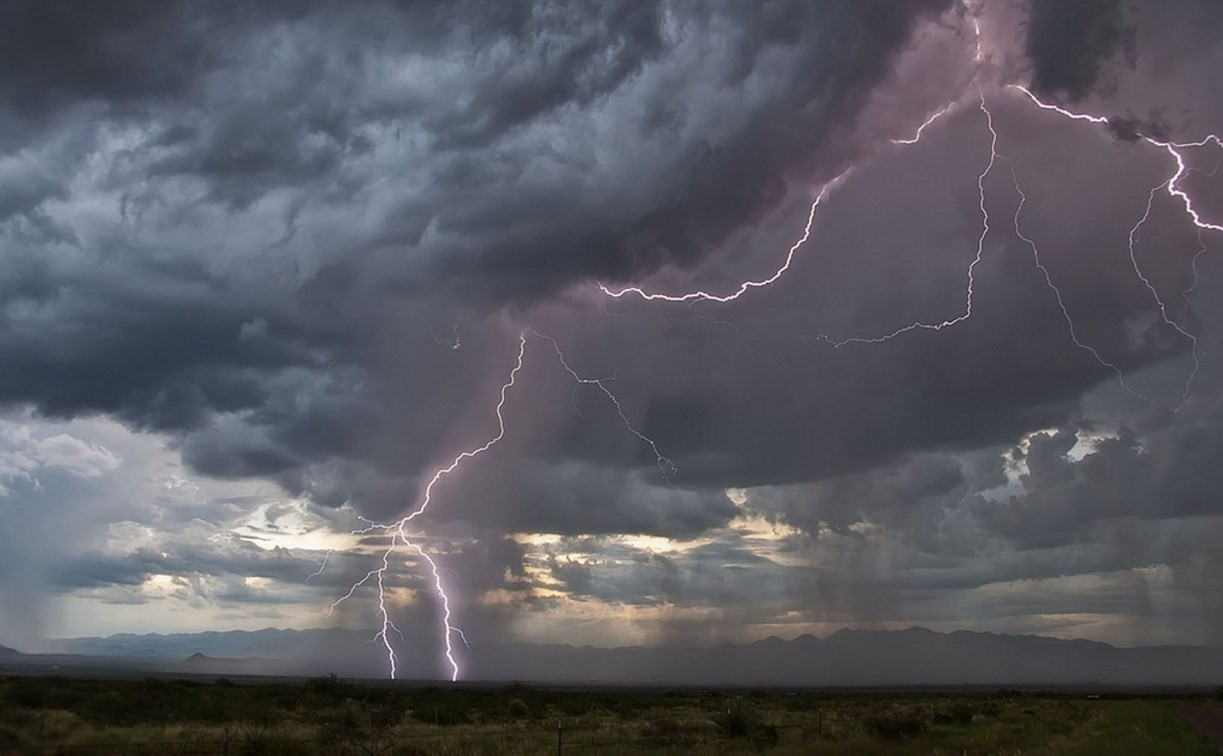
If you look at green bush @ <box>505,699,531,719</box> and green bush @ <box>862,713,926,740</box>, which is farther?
green bush @ <box>505,699,531,719</box>

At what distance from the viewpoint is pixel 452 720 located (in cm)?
4184

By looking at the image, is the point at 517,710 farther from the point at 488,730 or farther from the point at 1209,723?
the point at 1209,723

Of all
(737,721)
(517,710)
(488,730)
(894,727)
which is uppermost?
(737,721)

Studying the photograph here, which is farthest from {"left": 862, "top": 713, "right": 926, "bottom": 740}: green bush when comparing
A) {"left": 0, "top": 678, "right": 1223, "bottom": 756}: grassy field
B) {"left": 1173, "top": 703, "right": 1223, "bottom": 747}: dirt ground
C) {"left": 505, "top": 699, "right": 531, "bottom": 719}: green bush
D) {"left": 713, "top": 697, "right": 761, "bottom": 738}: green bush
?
{"left": 505, "top": 699, "right": 531, "bottom": 719}: green bush

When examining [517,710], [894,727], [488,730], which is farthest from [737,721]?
[517,710]

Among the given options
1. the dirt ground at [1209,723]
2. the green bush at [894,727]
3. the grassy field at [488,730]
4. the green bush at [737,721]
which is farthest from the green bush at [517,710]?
the dirt ground at [1209,723]

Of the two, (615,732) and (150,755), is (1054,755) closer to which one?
(615,732)

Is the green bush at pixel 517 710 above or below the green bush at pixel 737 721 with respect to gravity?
below

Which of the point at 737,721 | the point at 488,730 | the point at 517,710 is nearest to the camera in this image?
the point at 737,721

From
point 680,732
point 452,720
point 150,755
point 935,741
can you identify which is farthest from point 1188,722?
point 150,755

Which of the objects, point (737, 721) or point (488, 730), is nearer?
point (737, 721)

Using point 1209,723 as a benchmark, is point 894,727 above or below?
above

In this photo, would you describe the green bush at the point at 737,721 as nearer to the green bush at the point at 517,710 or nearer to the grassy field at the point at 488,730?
the grassy field at the point at 488,730

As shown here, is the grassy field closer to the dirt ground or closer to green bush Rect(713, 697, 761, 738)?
green bush Rect(713, 697, 761, 738)
